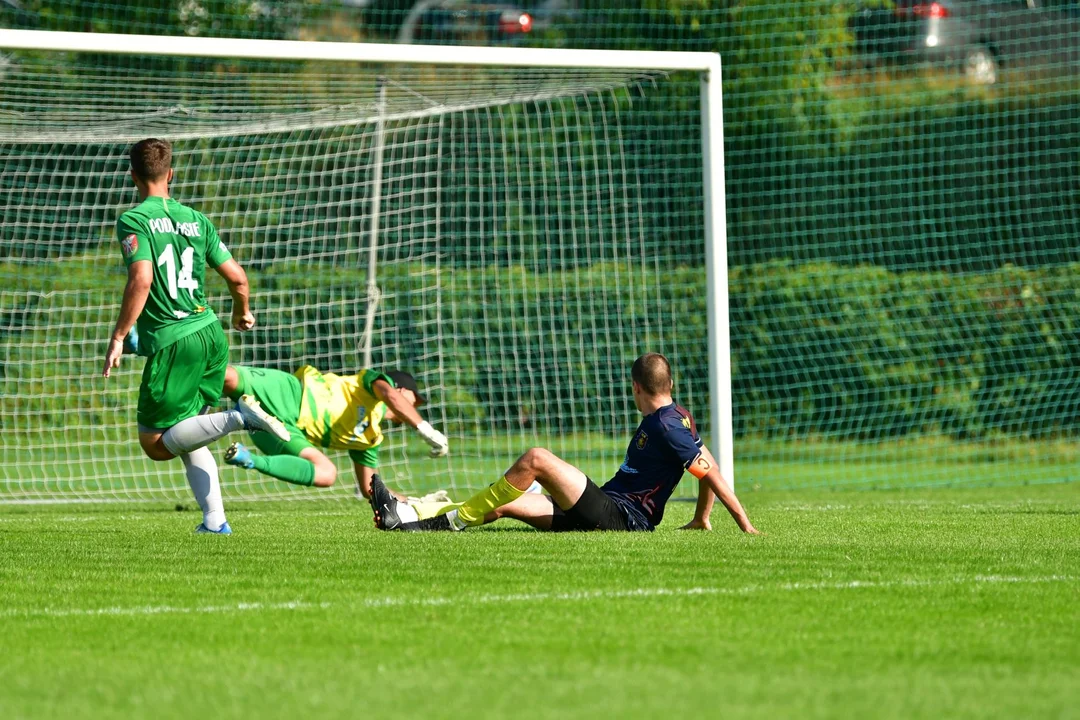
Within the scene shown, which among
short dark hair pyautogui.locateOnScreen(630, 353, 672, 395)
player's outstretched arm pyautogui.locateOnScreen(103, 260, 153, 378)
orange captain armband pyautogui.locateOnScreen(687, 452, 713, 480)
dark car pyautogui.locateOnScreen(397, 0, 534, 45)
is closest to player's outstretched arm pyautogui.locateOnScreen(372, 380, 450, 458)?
short dark hair pyautogui.locateOnScreen(630, 353, 672, 395)

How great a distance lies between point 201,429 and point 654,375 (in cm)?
233

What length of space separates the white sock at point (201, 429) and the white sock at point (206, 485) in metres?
0.13

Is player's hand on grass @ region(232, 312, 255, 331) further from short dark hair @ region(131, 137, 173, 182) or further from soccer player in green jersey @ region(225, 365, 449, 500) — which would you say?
soccer player in green jersey @ region(225, 365, 449, 500)

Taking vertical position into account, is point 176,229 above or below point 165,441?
above

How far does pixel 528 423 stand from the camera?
16734 millimetres

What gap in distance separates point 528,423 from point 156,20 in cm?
930

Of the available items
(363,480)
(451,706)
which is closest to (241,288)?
(363,480)

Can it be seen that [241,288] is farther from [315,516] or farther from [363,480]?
[363,480]

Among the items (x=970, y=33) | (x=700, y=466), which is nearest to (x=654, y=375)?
(x=700, y=466)

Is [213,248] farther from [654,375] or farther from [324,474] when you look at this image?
[654,375]

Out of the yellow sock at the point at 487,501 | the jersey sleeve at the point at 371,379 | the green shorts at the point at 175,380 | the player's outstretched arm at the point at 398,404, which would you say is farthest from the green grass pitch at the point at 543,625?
the jersey sleeve at the point at 371,379

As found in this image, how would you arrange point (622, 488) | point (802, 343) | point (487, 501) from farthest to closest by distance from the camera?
point (802, 343) < point (622, 488) < point (487, 501)

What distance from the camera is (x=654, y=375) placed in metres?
7.13

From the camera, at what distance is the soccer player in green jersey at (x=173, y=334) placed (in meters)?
7.40
